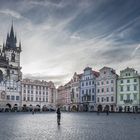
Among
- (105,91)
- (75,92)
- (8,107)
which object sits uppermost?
(105,91)

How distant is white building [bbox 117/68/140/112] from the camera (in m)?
77.1

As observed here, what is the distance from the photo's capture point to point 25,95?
111 meters

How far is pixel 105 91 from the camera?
86.8 metres

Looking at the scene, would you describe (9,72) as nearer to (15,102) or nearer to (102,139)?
(15,102)

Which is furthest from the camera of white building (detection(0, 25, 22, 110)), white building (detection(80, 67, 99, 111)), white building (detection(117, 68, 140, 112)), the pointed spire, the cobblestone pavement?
the pointed spire

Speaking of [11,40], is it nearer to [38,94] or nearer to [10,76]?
[10,76]

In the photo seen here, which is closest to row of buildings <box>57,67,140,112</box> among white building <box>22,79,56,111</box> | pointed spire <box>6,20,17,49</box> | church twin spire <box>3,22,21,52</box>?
white building <box>22,79,56,111</box>

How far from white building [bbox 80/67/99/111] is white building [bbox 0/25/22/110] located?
81.2ft

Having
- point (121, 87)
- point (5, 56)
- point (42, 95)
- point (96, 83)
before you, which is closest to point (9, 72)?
point (5, 56)

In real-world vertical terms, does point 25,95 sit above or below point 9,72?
below

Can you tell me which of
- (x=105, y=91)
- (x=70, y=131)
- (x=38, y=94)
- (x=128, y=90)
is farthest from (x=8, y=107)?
(x=70, y=131)

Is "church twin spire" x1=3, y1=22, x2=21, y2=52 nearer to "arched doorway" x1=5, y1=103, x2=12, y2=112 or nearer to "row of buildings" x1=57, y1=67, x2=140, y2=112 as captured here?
"arched doorway" x1=5, y1=103, x2=12, y2=112

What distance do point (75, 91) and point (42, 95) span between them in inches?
844

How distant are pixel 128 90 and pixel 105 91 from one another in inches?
370
